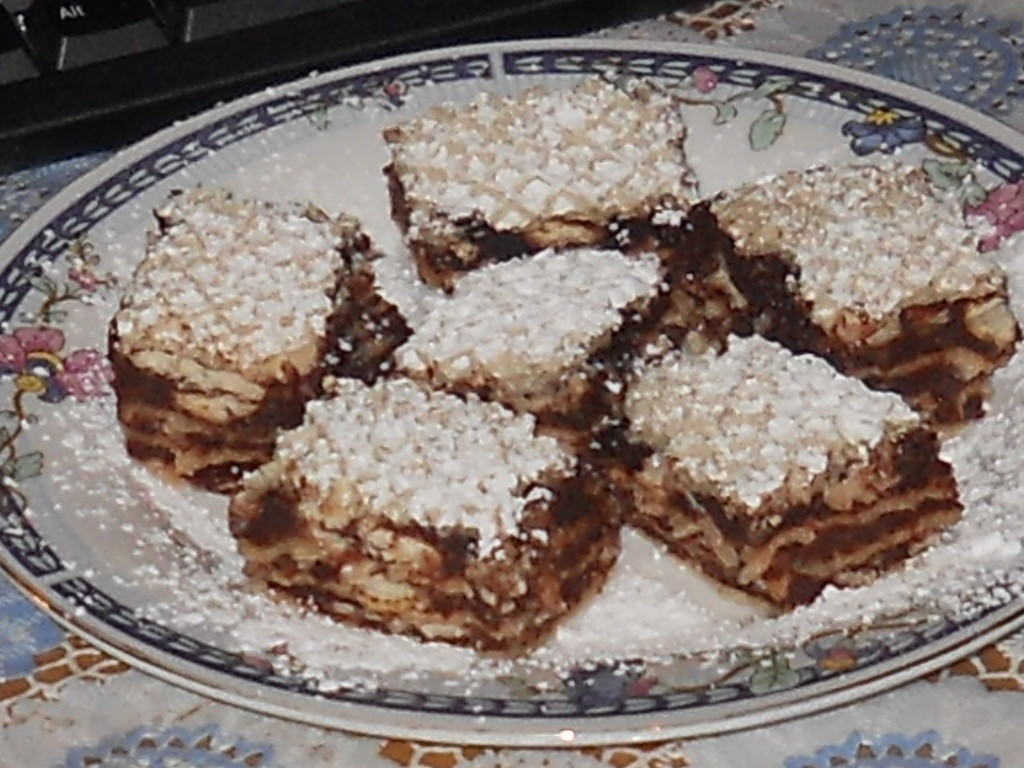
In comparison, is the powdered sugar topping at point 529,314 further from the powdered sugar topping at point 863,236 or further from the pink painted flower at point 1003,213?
the pink painted flower at point 1003,213

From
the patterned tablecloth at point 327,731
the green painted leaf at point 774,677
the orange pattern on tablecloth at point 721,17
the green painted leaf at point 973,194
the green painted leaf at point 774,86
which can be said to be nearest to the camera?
the green painted leaf at point 774,677

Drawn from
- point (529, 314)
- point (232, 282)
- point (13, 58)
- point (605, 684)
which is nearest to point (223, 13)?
point (13, 58)

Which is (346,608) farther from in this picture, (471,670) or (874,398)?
(874,398)

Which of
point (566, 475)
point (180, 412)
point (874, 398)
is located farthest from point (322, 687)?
point (874, 398)

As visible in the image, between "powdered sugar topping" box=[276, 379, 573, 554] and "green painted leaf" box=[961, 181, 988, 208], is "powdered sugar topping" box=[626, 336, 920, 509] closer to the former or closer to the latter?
"powdered sugar topping" box=[276, 379, 573, 554]

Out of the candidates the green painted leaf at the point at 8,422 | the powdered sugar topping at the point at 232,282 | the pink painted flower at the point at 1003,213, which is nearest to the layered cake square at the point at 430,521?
the powdered sugar topping at the point at 232,282
